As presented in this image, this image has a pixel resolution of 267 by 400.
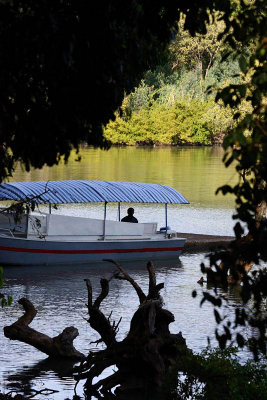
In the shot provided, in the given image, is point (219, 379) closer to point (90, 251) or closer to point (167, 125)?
point (90, 251)

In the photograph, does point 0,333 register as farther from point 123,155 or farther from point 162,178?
point 123,155

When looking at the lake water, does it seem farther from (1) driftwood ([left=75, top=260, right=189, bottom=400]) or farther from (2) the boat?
(1) driftwood ([left=75, top=260, right=189, bottom=400])

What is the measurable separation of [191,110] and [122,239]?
208 ft

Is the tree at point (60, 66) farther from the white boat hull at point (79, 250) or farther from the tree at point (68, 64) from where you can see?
the white boat hull at point (79, 250)

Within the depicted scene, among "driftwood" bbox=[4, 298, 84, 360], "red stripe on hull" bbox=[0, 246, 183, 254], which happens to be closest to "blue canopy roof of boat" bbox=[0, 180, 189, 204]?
"red stripe on hull" bbox=[0, 246, 183, 254]

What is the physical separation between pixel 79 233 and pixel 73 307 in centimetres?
570

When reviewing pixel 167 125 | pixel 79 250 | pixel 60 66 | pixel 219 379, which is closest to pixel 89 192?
pixel 79 250

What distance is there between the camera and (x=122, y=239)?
81.0 feet

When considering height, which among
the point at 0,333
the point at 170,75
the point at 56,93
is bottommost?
the point at 0,333

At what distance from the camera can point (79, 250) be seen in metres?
23.9

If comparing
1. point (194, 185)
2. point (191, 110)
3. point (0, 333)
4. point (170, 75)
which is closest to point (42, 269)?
point (0, 333)

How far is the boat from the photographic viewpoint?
2334 cm

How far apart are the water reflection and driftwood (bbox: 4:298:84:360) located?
262mm

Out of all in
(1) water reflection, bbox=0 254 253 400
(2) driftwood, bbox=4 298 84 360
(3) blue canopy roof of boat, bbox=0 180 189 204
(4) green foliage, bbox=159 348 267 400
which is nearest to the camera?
(4) green foliage, bbox=159 348 267 400
